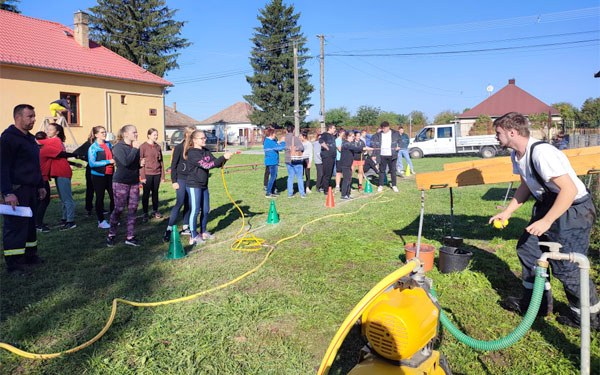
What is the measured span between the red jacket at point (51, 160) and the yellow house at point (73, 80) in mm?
17672

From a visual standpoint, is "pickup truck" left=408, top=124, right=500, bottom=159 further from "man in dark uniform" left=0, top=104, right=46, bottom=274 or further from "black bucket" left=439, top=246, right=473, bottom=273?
"man in dark uniform" left=0, top=104, right=46, bottom=274

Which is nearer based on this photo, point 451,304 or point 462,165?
point 451,304

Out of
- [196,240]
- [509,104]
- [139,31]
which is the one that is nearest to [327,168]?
[196,240]

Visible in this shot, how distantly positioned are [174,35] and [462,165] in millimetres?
43047

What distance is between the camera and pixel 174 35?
4247cm

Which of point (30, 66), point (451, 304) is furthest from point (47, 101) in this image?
point (451, 304)

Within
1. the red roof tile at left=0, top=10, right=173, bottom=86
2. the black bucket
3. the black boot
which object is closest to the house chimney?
the red roof tile at left=0, top=10, right=173, bottom=86

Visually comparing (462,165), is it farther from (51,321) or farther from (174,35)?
(174,35)

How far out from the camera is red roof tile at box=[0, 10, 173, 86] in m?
22.9

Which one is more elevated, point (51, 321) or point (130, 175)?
point (130, 175)

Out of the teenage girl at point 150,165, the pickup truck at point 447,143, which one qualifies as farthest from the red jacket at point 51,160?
the pickup truck at point 447,143

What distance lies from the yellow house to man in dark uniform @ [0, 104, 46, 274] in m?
20.1

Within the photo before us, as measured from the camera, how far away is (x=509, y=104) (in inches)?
1777

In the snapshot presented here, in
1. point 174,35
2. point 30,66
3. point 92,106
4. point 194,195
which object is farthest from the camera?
point 174,35
